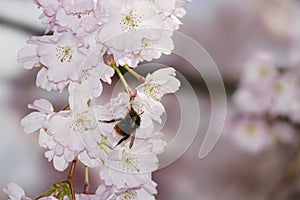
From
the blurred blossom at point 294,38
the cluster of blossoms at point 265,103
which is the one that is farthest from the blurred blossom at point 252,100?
the blurred blossom at point 294,38

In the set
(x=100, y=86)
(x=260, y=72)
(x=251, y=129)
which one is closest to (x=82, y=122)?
(x=100, y=86)

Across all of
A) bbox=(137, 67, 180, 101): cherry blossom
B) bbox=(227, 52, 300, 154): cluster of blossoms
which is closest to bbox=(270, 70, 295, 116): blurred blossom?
bbox=(227, 52, 300, 154): cluster of blossoms

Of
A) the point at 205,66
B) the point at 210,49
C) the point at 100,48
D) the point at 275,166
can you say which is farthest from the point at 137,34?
the point at 275,166

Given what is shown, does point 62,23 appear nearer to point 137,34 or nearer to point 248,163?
point 137,34

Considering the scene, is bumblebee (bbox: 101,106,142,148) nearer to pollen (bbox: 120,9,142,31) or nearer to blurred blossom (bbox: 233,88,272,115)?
pollen (bbox: 120,9,142,31)

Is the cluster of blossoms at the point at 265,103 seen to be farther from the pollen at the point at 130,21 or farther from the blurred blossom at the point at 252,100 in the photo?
the pollen at the point at 130,21

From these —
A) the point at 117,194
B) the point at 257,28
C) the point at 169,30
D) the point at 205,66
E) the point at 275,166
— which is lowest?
the point at 117,194

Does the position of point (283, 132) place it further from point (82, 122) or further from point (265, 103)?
point (82, 122)
